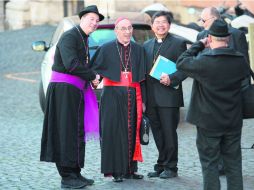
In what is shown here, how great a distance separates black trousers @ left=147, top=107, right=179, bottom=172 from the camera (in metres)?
9.74

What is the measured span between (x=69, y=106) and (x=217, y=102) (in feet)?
6.19

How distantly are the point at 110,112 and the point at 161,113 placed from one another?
56 centimetres

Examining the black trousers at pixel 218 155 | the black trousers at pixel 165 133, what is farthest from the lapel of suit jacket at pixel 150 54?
the black trousers at pixel 218 155

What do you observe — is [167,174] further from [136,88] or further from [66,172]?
[66,172]

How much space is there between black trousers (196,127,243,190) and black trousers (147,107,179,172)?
1706 millimetres

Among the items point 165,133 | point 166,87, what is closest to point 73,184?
point 165,133

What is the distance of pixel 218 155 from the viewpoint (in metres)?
8.01

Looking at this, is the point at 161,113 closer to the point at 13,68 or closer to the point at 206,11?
the point at 206,11

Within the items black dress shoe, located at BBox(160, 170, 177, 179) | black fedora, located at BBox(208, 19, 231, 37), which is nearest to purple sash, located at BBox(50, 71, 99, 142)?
black dress shoe, located at BBox(160, 170, 177, 179)

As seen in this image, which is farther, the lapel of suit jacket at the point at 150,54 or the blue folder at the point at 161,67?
the lapel of suit jacket at the point at 150,54

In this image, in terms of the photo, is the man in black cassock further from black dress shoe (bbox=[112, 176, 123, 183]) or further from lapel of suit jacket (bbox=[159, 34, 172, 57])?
lapel of suit jacket (bbox=[159, 34, 172, 57])

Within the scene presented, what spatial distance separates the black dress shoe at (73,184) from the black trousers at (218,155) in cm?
167

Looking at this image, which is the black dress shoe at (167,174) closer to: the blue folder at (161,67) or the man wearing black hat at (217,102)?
the blue folder at (161,67)

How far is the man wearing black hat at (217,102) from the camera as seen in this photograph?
309 inches
